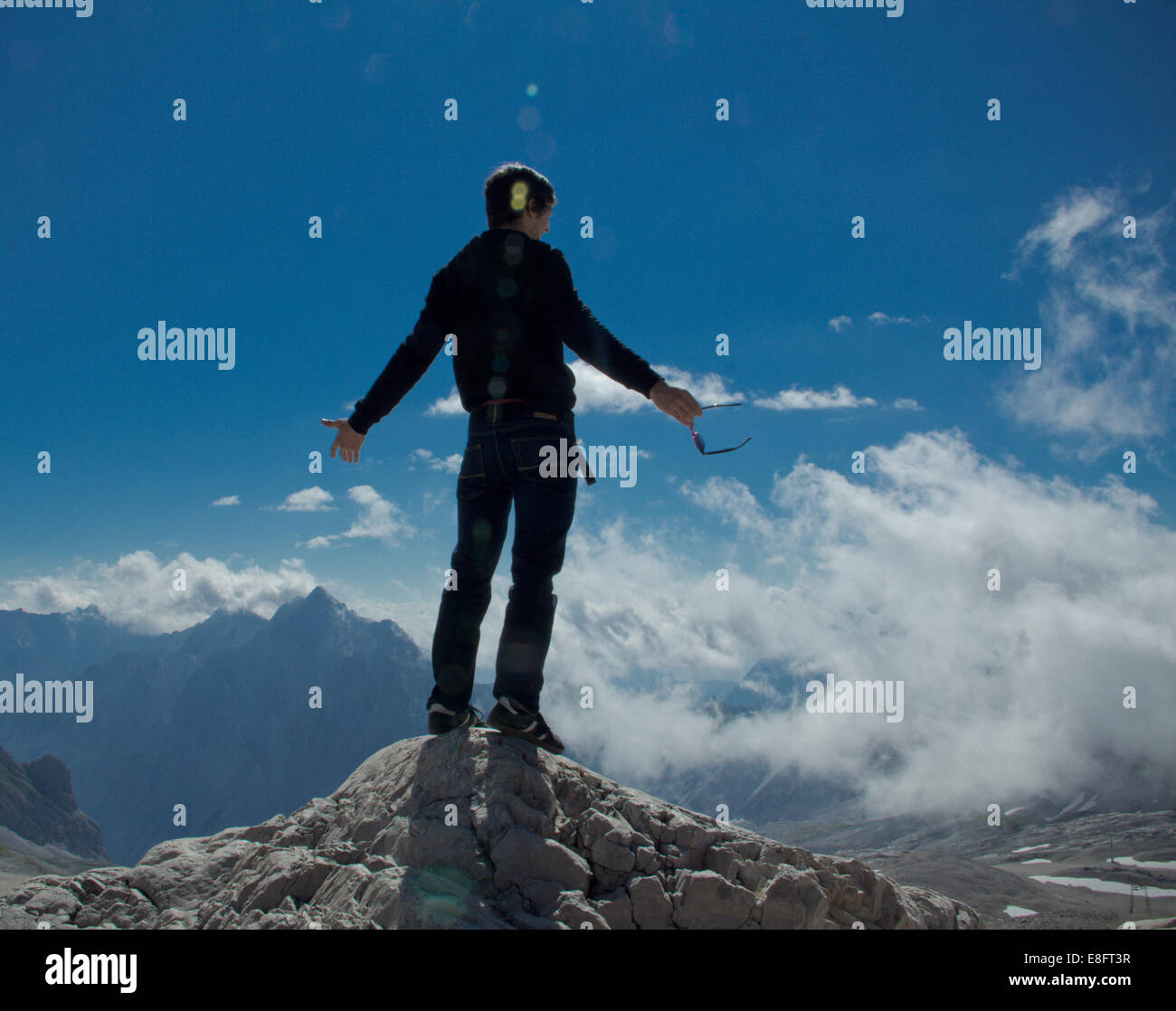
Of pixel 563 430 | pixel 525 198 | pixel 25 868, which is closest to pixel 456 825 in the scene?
pixel 563 430

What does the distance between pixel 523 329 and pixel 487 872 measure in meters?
4.27

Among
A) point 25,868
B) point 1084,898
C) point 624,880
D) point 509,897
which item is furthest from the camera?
point 1084,898

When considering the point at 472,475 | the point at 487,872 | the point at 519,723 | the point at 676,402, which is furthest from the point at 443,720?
the point at 676,402

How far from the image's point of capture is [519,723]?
6.17 meters

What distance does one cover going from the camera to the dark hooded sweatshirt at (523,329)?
588 cm

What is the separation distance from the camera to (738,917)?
4.99 meters

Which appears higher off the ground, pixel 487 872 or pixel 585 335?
pixel 585 335

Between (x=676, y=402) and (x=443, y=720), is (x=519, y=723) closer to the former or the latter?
(x=443, y=720)

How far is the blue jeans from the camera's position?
5.97 m

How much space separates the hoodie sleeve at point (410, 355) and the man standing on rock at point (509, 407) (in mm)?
10

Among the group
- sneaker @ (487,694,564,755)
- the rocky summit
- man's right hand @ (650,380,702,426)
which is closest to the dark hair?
man's right hand @ (650,380,702,426)

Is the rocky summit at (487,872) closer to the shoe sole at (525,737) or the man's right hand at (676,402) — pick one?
the shoe sole at (525,737)
